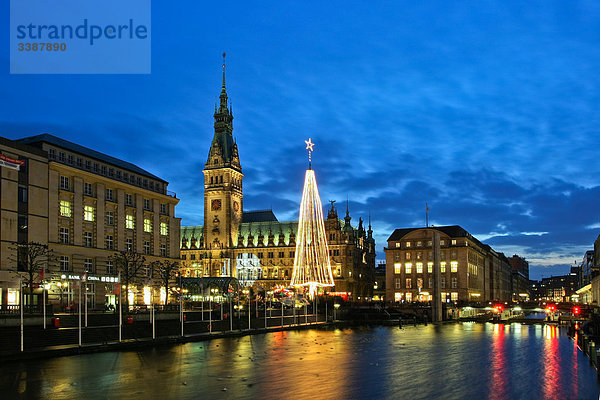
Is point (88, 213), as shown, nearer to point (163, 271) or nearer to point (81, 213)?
point (81, 213)

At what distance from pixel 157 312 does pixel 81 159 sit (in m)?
29.6

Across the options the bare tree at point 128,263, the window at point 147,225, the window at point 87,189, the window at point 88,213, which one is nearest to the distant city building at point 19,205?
the window at point 88,213

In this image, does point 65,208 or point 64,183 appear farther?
point 64,183

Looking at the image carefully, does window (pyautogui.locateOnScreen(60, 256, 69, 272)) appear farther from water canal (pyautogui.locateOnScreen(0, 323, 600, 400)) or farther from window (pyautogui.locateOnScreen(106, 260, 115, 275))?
water canal (pyautogui.locateOnScreen(0, 323, 600, 400))

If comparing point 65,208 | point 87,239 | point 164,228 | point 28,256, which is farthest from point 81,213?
point 164,228

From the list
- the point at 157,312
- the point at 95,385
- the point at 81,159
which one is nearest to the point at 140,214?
the point at 81,159

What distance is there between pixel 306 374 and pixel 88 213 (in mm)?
63923

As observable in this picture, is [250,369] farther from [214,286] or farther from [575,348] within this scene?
[214,286]

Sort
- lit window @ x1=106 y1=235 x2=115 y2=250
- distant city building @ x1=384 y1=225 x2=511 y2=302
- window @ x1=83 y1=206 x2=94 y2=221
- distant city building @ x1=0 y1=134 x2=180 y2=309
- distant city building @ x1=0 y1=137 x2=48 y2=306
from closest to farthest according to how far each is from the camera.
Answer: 1. distant city building @ x1=0 y1=137 x2=48 y2=306
2. distant city building @ x1=0 y1=134 x2=180 y2=309
3. window @ x1=83 y1=206 x2=94 y2=221
4. lit window @ x1=106 y1=235 x2=115 y2=250
5. distant city building @ x1=384 y1=225 x2=511 y2=302

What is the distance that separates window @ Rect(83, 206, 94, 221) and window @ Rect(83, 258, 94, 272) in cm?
627

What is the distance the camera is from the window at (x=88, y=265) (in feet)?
311

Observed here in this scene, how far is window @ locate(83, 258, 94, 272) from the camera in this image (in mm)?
94856

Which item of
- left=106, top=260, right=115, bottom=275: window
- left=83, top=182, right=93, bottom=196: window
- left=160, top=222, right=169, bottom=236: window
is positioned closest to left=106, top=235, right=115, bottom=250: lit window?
left=106, top=260, right=115, bottom=275: window

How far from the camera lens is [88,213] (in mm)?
97562
